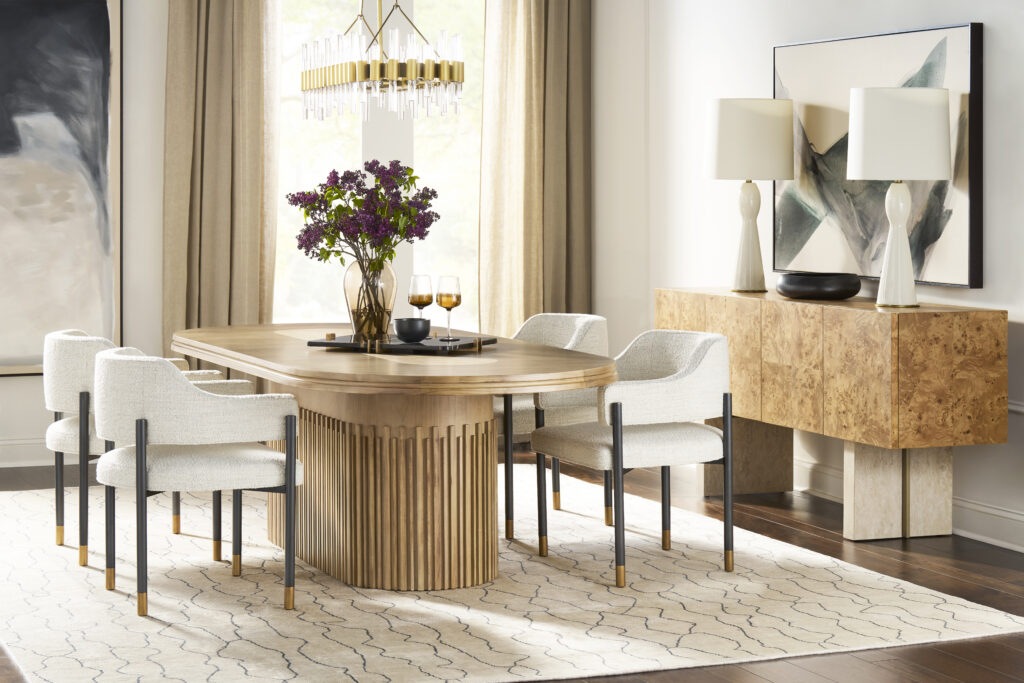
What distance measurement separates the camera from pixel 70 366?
434 centimetres

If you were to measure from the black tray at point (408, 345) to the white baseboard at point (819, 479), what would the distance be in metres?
1.87

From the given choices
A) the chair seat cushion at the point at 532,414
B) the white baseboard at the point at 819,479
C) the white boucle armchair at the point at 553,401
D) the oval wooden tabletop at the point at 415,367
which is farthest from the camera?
the white baseboard at the point at 819,479

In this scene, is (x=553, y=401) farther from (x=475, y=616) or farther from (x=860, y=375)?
(x=475, y=616)

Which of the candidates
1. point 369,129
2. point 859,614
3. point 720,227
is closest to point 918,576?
point 859,614

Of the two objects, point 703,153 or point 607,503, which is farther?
point 703,153

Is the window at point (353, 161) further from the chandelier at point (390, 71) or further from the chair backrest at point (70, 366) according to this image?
the chair backrest at point (70, 366)

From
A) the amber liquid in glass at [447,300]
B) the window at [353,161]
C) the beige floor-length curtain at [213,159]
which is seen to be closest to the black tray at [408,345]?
the amber liquid in glass at [447,300]

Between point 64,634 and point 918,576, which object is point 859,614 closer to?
point 918,576

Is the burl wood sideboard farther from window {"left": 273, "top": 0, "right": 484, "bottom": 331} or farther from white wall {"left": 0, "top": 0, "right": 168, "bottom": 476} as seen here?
white wall {"left": 0, "top": 0, "right": 168, "bottom": 476}

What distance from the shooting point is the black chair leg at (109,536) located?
3941 mm

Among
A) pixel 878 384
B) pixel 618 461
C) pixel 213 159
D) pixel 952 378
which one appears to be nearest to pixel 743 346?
pixel 878 384

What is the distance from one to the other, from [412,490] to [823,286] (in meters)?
1.93

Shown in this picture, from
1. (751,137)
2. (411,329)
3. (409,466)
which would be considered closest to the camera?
(409,466)

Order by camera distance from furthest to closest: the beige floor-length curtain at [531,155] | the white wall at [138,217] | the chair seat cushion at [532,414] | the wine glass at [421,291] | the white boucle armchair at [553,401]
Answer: the beige floor-length curtain at [531,155] → the white wall at [138,217] → the chair seat cushion at [532,414] → the white boucle armchair at [553,401] → the wine glass at [421,291]
